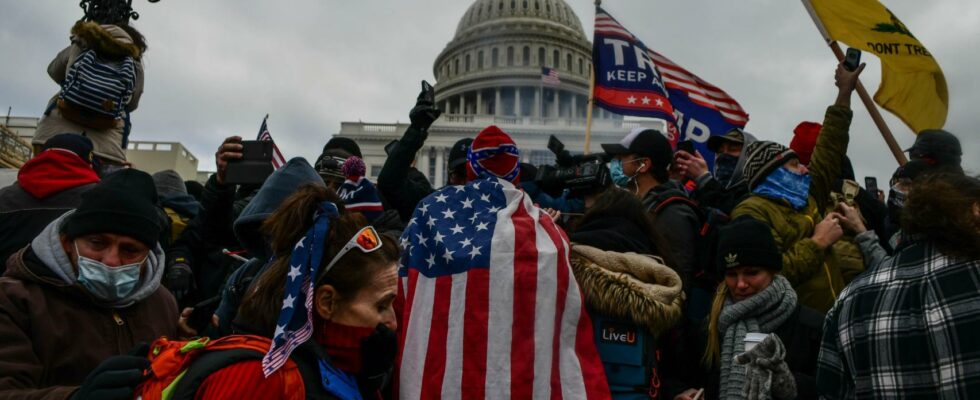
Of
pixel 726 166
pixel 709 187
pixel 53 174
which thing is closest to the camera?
pixel 53 174

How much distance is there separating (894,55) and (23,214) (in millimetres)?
5461

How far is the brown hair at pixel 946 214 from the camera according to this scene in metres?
2.39

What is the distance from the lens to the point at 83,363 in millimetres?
2195

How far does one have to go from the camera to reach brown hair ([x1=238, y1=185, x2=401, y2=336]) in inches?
77.3

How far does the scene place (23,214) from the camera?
3.08 m

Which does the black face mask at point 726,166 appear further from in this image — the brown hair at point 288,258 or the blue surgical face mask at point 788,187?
the brown hair at point 288,258

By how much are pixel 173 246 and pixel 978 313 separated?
3748mm

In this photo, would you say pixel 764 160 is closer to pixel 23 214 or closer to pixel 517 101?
pixel 23 214

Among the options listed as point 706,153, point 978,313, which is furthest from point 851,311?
point 706,153

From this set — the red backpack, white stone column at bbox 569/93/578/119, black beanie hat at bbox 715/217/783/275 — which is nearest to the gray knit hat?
black beanie hat at bbox 715/217/783/275

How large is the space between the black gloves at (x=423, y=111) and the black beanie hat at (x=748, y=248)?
1.57m

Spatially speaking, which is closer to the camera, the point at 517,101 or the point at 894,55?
the point at 894,55

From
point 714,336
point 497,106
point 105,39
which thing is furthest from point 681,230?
point 497,106

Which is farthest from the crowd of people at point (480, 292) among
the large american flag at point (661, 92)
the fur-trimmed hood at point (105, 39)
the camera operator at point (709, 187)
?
the large american flag at point (661, 92)
